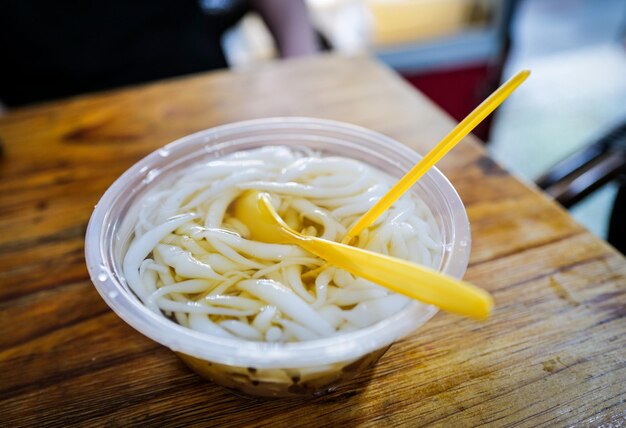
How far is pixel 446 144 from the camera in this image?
2.18ft

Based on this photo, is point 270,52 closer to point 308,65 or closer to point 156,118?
point 308,65

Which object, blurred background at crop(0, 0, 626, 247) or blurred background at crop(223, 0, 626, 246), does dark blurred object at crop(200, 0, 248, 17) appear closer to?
blurred background at crop(0, 0, 626, 247)

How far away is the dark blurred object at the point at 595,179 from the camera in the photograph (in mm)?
1133

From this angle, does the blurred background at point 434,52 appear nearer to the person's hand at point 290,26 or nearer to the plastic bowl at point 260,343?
the person's hand at point 290,26

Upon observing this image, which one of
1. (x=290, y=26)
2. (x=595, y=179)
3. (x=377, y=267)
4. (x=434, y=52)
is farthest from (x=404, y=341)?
(x=434, y=52)

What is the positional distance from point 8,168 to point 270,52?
2.43m

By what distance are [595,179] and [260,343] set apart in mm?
975

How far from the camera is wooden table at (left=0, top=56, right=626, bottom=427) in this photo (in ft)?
2.23

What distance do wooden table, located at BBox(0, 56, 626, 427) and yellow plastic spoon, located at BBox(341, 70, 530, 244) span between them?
0.77 feet

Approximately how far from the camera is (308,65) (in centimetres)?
165

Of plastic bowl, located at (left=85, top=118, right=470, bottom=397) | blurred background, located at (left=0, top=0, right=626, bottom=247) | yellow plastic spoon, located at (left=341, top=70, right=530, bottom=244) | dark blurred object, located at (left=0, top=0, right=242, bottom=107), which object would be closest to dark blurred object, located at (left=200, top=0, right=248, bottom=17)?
blurred background, located at (left=0, top=0, right=626, bottom=247)

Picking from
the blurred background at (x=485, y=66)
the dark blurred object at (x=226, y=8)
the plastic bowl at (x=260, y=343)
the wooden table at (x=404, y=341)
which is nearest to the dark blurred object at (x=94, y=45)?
the dark blurred object at (x=226, y=8)

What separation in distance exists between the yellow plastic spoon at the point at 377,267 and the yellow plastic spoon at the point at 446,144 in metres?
0.08

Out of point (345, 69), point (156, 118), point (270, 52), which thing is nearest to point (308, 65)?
point (345, 69)
